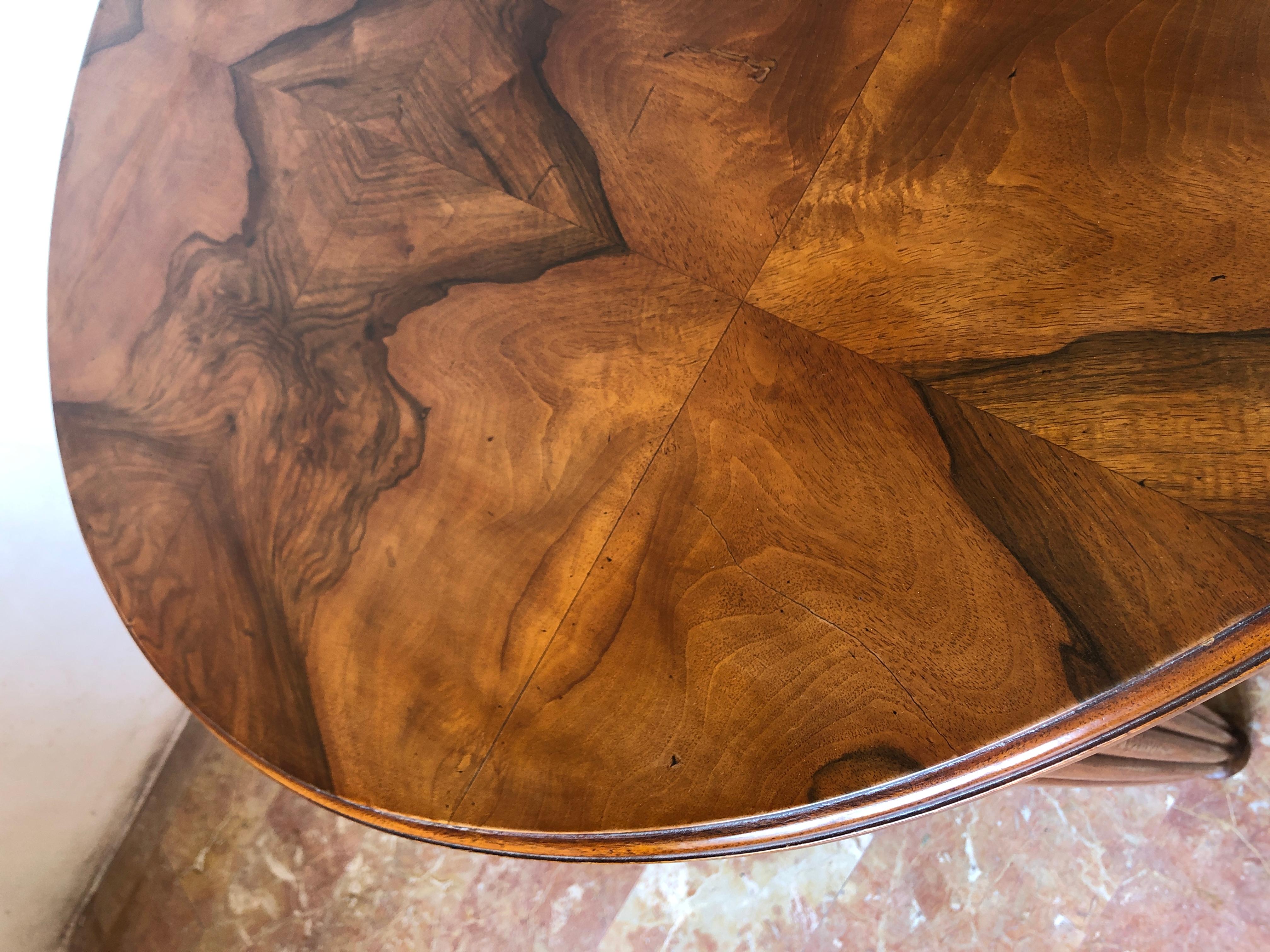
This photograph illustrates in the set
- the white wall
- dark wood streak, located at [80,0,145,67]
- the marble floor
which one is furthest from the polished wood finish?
the white wall

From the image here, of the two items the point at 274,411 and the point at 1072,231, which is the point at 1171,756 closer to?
the point at 1072,231

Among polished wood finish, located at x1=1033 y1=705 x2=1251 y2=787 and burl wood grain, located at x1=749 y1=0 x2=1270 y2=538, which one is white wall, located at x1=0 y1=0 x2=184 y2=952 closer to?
burl wood grain, located at x1=749 y1=0 x2=1270 y2=538

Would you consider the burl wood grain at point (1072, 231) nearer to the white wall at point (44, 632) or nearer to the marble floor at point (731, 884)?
the marble floor at point (731, 884)

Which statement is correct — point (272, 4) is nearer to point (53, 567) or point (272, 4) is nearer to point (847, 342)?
point (847, 342)

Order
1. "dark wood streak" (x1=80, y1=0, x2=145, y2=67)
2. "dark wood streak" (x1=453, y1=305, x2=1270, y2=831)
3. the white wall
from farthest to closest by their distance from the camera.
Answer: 1. the white wall
2. "dark wood streak" (x1=80, y1=0, x2=145, y2=67)
3. "dark wood streak" (x1=453, y1=305, x2=1270, y2=831)

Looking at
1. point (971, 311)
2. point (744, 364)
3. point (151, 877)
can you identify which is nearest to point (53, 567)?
point (151, 877)

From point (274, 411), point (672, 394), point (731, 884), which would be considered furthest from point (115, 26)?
point (731, 884)
